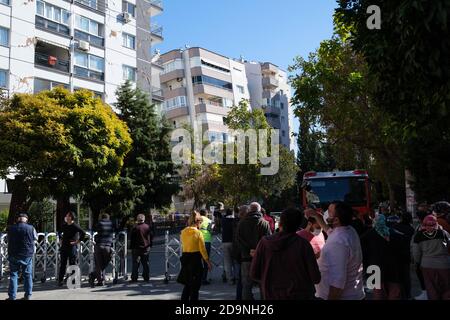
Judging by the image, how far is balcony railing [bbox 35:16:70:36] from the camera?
100ft

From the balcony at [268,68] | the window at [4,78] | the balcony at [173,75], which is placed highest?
the balcony at [268,68]

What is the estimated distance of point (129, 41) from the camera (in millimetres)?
37469

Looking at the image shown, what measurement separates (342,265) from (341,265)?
0.03ft

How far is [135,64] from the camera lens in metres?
37.6

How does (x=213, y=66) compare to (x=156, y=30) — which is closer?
(x=156, y=30)

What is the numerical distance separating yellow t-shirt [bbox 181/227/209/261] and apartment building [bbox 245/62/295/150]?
64251 millimetres

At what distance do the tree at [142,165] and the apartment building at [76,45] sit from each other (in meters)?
6.06

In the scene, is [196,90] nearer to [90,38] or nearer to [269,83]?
[269,83]

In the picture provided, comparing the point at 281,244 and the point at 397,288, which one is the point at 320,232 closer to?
the point at 397,288

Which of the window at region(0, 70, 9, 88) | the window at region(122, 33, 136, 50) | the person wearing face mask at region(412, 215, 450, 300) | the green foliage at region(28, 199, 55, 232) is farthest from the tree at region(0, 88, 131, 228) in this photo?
the window at region(122, 33, 136, 50)

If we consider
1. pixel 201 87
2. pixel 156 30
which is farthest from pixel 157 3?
pixel 201 87

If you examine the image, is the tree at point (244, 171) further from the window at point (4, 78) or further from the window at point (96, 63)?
the window at point (4, 78)

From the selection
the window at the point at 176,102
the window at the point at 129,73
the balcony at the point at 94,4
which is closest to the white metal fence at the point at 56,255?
the balcony at the point at 94,4

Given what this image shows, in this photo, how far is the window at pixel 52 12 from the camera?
30703mm
